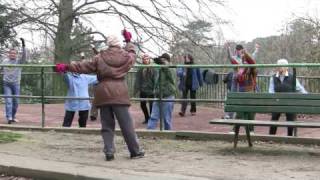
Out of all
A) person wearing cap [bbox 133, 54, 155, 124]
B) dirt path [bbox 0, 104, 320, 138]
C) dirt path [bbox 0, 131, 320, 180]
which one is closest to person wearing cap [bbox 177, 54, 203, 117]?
dirt path [bbox 0, 104, 320, 138]

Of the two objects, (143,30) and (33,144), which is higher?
(143,30)

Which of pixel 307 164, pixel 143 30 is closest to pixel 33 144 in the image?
pixel 307 164

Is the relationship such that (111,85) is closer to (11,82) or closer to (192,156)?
(192,156)

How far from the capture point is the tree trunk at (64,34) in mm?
27484

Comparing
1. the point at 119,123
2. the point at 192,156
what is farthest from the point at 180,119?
the point at 119,123

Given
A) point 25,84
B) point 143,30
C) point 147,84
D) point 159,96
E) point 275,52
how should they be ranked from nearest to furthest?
1. point 159,96
2. point 147,84
3. point 25,84
4. point 143,30
5. point 275,52

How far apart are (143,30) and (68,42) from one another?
13.3 ft

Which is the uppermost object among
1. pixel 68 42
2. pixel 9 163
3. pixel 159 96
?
pixel 68 42

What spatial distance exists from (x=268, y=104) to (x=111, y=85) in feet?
7.89

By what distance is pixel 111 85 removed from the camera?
8227 millimetres

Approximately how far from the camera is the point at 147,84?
45.9ft

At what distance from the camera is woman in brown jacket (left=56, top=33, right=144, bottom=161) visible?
8.24m

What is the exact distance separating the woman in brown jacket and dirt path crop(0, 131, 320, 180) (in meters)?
0.36

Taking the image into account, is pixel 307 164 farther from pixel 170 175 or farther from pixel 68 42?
pixel 68 42
